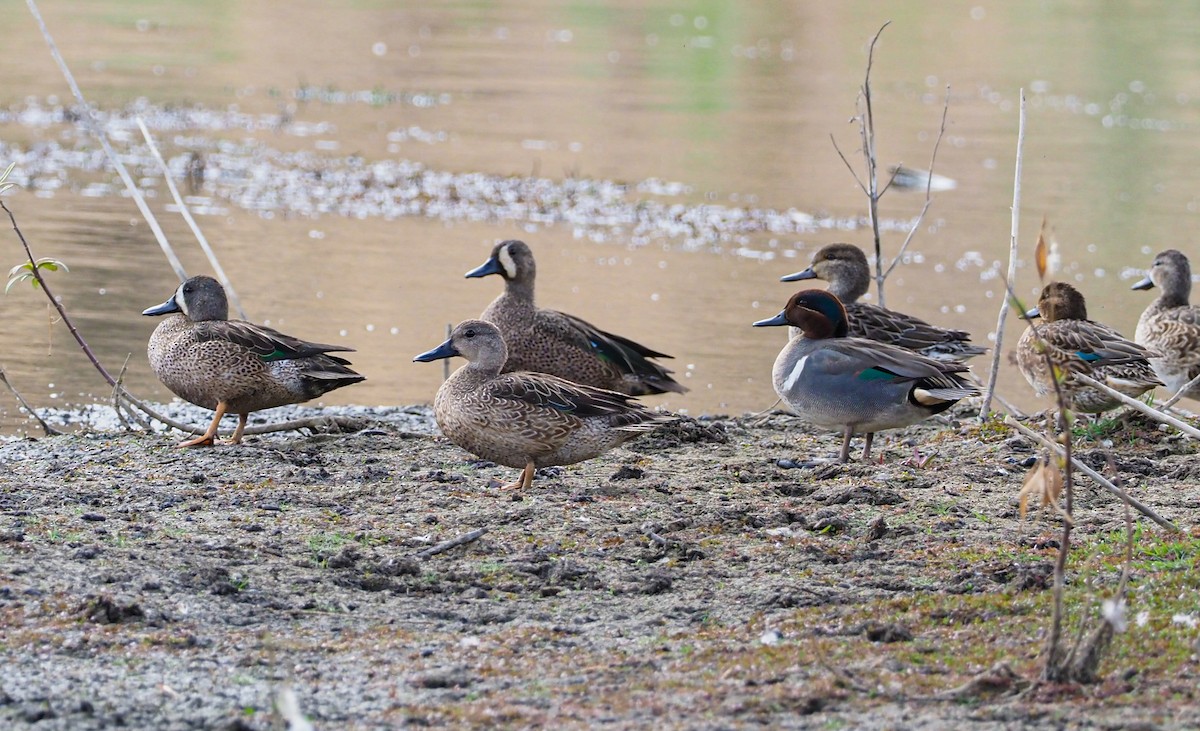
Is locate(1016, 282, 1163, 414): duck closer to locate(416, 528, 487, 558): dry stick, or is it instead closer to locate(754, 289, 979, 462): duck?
locate(754, 289, 979, 462): duck

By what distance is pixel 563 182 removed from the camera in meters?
16.4

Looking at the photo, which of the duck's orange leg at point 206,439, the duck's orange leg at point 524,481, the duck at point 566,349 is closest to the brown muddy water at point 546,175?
the duck at point 566,349

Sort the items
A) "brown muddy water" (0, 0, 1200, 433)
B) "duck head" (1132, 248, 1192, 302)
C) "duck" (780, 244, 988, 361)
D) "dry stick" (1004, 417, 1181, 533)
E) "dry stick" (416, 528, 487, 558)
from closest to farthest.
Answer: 1. "dry stick" (1004, 417, 1181, 533)
2. "dry stick" (416, 528, 487, 558)
3. "duck" (780, 244, 988, 361)
4. "duck head" (1132, 248, 1192, 302)
5. "brown muddy water" (0, 0, 1200, 433)

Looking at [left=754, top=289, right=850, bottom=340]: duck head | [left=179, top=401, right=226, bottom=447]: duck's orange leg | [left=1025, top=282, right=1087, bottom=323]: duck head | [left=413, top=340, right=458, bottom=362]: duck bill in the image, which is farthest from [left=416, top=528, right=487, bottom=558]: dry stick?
[left=1025, top=282, right=1087, bottom=323]: duck head

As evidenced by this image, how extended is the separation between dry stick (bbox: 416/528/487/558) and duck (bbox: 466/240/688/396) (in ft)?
9.81

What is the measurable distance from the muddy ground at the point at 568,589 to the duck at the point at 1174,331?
2.71ft

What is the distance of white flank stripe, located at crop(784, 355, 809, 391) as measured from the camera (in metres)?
7.36

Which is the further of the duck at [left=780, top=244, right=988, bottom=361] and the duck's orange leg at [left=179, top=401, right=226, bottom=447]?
the duck at [left=780, top=244, right=988, bottom=361]

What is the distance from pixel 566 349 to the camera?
8688mm

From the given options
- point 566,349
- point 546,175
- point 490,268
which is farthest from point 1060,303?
point 546,175

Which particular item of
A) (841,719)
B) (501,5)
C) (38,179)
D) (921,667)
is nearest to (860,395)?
(921,667)

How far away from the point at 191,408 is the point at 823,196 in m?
9.72

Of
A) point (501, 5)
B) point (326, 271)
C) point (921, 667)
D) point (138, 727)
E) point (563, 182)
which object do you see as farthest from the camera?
point (501, 5)

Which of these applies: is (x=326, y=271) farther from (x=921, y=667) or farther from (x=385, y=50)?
(x=385, y=50)
